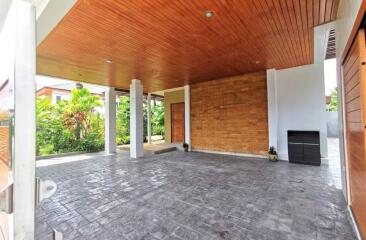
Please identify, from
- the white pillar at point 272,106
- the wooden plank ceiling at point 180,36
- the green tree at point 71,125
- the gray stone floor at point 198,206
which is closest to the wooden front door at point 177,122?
the green tree at point 71,125

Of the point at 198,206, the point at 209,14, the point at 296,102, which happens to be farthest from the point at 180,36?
the point at 296,102

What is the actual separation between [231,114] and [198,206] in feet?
16.4

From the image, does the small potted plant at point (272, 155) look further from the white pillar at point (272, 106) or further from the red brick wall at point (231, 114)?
the red brick wall at point (231, 114)

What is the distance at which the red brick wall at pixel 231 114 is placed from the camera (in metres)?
6.73

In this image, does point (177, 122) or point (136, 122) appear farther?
point (177, 122)

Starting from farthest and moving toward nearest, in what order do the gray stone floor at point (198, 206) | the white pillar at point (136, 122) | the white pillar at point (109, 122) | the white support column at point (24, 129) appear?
the white pillar at point (109, 122) → the white pillar at point (136, 122) → the gray stone floor at point (198, 206) → the white support column at point (24, 129)

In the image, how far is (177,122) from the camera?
33.9ft

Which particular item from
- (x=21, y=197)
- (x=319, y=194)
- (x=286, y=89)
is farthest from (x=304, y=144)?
(x=21, y=197)

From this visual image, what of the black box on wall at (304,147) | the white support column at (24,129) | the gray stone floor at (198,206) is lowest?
the gray stone floor at (198,206)

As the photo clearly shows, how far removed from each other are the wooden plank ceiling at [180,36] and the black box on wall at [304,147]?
2.24 metres

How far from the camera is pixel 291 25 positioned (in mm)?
3502

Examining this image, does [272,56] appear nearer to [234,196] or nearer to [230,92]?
[230,92]

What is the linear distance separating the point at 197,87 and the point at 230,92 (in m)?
1.68

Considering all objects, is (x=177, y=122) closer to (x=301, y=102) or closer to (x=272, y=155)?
(x=272, y=155)
